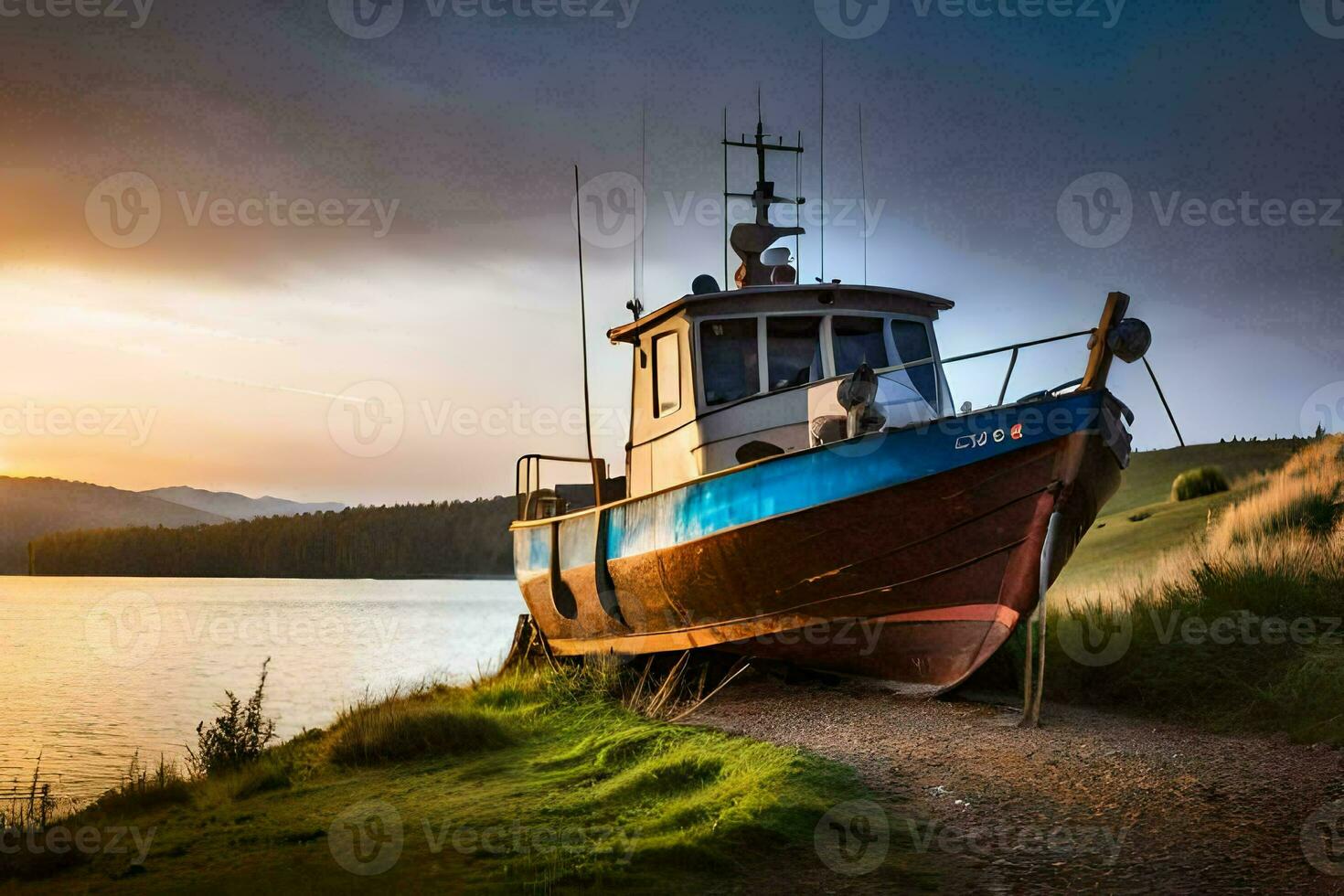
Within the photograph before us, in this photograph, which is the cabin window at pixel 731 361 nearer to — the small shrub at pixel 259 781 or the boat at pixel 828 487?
the boat at pixel 828 487

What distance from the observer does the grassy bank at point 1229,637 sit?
7.93 metres

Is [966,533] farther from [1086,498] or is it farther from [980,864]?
[980,864]

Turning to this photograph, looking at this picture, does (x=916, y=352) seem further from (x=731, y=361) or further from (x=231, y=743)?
(x=231, y=743)

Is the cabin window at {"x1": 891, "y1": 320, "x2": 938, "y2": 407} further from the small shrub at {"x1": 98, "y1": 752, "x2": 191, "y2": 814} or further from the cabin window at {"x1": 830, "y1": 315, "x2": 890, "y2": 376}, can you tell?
the small shrub at {"x1": 98, "y1": 752, "x2": 191, "y2": 814}

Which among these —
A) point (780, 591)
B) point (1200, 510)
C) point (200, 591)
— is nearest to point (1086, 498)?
point (780, 591)

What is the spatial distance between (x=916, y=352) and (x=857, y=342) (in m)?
0.78

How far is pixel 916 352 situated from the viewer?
11.6 metres

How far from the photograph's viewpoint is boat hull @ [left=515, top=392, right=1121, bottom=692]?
843cm

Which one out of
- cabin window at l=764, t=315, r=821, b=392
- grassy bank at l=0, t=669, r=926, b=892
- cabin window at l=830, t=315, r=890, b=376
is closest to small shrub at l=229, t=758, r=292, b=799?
grassy bank at l=0, t=669, r=926, b=892

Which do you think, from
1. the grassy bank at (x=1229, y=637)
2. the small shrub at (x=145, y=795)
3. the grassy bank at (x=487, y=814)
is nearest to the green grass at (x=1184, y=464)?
the grassy bank at (x=1229, y=637)

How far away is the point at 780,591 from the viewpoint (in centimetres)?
983

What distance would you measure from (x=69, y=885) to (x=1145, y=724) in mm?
7077

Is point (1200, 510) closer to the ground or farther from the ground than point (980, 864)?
farther from the ground

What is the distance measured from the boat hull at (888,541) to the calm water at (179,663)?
6950 mm
